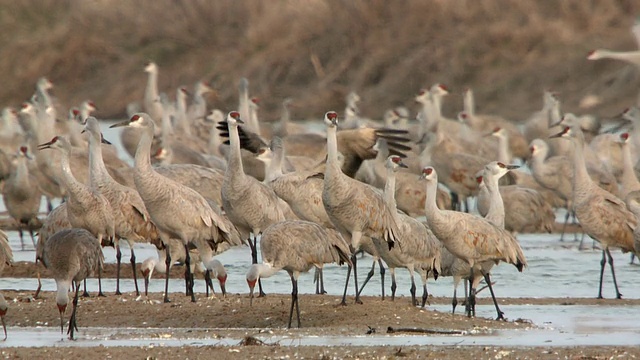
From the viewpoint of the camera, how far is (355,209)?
482 inches

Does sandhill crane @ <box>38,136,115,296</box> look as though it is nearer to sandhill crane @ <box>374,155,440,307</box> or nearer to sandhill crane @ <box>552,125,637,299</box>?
sandhill crane @ <box>374,155,440,307</box>

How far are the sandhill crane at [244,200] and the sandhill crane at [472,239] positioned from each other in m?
1.97

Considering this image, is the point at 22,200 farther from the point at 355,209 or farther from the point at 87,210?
the point at 355,209

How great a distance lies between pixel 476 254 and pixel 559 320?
0.95 meters

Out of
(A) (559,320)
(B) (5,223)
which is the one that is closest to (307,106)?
(B) (5,223)

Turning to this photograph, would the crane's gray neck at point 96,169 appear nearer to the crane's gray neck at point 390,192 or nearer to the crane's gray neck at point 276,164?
the crane's gray neck at point 276,164

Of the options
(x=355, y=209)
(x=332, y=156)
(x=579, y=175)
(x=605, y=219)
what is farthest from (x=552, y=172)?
(x=355, y=209)

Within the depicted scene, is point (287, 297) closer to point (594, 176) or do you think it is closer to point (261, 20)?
point (594, 176)

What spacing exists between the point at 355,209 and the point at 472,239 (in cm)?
112

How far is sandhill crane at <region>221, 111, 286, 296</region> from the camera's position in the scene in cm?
1327

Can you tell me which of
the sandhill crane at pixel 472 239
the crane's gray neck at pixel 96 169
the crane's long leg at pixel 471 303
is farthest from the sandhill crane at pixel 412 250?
the crane's gray neck at pixel 96 169

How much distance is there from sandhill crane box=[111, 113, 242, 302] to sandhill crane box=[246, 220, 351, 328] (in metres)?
1.21

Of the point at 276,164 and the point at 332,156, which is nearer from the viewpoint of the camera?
the point at 332,156

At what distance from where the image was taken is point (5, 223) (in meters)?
19.7
